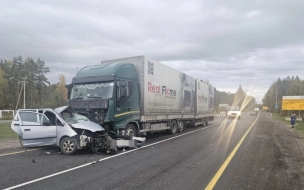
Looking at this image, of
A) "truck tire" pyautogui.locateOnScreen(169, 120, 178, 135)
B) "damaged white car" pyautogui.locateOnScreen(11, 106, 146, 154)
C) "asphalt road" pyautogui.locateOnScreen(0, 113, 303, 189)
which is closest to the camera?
"asphalt road" pyautogui.locateOnScreen(0, 113, 303, 189)

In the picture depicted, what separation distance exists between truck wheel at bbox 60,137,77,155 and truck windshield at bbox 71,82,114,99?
7.92 feet

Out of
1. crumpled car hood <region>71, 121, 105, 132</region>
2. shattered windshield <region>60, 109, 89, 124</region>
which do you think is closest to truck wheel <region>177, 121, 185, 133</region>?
shattered windshield <region>60, 109, 89, 124</region>

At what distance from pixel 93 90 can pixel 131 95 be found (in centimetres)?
166

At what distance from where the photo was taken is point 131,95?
12.0m

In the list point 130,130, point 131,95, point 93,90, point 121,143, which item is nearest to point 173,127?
point 130,130

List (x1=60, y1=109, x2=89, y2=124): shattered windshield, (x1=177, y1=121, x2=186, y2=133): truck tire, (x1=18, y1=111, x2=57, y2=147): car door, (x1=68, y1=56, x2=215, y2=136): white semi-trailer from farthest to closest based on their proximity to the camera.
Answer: (x1=177, y1=121, x2=186, y2=133): truck tire, (x1=68, y1=56, x2=215, y2=136): white semi-trailer, (x1=60, y1=109, x2=89, y2=124): shattered windshield, (x1=18, y1=111, x2=57, y2=147): car door

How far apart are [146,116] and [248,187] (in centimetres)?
798

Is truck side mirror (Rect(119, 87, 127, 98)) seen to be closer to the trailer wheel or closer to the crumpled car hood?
the crumpled car hood

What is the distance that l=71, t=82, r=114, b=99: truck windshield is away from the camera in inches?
437

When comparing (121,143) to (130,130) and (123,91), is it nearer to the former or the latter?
(130,130)

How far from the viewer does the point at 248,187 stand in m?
5.59

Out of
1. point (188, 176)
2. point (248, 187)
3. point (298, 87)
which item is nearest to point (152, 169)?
point (188, 176)

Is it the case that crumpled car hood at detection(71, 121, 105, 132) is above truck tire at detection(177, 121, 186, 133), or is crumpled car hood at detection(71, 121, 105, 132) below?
above

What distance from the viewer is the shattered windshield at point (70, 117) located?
971 cm
